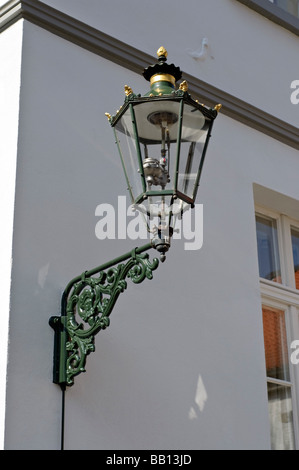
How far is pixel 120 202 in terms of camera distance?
5566 mm

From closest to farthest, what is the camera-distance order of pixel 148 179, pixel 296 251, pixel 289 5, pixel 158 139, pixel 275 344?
1. pixel 148 179
2. pixel 158 139
3. pixel 275 344
4. pixel 296 251
5. pixel 289 5

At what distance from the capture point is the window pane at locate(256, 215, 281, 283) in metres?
6.65

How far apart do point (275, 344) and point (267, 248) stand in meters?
0.69

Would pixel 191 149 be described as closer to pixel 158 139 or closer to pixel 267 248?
pixel 158 139

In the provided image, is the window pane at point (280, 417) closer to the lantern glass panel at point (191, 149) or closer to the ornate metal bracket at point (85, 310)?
the ornate metal bracket at point (85, 310)

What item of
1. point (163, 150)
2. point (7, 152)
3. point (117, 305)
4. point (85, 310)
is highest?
point (7, 152)

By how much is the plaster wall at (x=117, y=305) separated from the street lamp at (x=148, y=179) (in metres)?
0.14

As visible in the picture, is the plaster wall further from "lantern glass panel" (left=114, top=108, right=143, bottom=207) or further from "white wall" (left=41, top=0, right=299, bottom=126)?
"lantern glass panel" (left=114, top=108, right=143, bottom=207)

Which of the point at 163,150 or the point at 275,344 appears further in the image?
the point at 275,344

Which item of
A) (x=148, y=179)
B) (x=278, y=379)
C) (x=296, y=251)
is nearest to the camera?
(x=148, y=179)

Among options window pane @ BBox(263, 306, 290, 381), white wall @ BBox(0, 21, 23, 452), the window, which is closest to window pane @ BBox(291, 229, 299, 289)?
the window

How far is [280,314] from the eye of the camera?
6590 mm

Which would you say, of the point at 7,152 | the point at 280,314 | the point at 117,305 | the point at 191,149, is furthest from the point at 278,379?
the point at 7,152

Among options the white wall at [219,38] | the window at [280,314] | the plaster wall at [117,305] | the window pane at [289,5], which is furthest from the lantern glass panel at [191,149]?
the window pane at [289,5]
